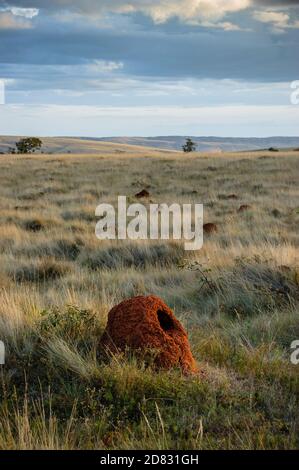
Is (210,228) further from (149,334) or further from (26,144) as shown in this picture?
(26,144)

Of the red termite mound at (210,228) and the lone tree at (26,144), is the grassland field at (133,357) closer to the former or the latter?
the red termite mound at (210,228)

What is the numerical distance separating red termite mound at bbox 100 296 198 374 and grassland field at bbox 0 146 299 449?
0.14 metres

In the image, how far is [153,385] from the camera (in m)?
3.53

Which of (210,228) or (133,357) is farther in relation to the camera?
(210,228)

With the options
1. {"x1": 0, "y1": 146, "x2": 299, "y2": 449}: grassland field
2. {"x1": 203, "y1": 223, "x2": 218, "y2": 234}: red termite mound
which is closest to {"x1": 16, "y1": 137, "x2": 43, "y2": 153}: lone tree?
{"x1": 0, "y1": 146, "x2": 299, "y2": 449}: grassland field

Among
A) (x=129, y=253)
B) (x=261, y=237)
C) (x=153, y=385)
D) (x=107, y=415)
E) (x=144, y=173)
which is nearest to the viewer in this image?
(x=107, y=415)

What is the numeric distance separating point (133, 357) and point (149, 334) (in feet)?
Result: 0.94

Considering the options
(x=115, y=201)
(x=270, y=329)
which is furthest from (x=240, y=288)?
(x=115, y=201)

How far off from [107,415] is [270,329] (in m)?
2.35

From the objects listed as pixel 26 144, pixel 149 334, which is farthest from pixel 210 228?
pixel 26 144

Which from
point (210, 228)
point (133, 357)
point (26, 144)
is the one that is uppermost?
point (26, 144)

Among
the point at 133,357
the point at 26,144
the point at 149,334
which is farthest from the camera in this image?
the point at 26,144

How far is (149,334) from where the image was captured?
4.05m
